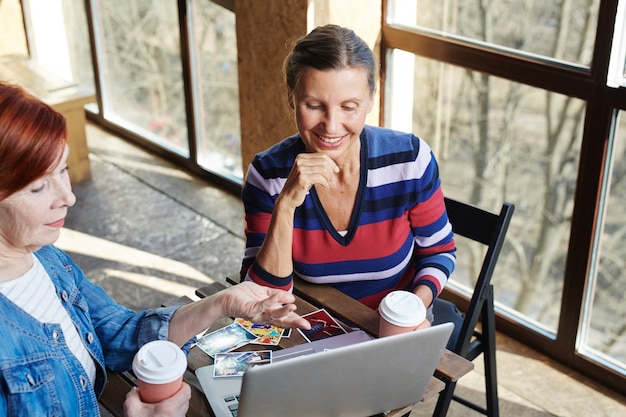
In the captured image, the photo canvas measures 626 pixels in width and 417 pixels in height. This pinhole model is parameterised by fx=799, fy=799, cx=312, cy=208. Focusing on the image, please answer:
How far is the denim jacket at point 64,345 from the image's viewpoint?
1.47 m

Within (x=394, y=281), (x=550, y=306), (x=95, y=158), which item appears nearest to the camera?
(x=394, y=281)

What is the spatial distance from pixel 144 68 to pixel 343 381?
12.8 feet

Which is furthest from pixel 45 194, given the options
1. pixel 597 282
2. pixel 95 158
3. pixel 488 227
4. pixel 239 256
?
pixel 95 158

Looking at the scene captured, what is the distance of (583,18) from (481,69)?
0.45 metres

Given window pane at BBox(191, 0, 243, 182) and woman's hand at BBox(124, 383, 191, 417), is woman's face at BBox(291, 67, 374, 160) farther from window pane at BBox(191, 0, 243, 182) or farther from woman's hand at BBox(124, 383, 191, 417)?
window pane at BBox(191, 0, 243, 182)

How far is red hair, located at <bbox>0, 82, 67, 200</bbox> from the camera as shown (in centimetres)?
143

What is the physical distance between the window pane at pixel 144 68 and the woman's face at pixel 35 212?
10.7 feet

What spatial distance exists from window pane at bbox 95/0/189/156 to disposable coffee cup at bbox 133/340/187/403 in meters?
3.44

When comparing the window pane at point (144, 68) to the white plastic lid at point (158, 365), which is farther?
the window pane at point (144, 68)

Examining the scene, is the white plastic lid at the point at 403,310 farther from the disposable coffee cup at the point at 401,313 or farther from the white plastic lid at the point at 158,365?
the white plastic lid at the point at 158,365

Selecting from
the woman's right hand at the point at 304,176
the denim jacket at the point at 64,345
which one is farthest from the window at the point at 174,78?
the denim jacket at the point at 64,345

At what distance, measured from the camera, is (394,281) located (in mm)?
2322

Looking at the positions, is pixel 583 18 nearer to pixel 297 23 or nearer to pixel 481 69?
pixel 481 69

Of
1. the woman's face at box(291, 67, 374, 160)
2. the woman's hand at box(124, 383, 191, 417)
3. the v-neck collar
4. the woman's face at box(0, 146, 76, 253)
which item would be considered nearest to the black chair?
the v-neck collar
